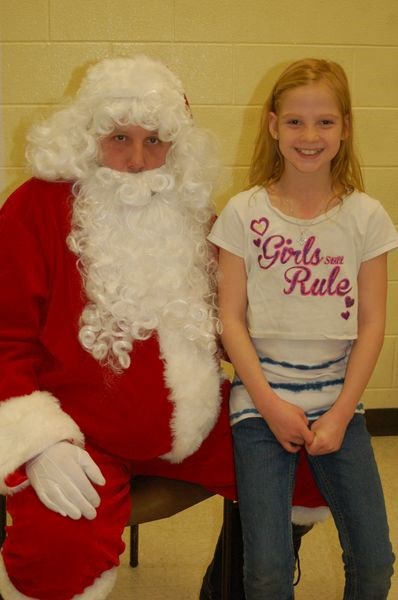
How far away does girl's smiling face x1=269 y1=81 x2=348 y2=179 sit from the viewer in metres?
1.40

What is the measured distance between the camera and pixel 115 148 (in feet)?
4.90

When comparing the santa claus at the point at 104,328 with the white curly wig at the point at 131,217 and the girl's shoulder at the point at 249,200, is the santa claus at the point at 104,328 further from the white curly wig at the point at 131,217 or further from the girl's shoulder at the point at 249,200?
the girl's shoulder at the point at 249,200

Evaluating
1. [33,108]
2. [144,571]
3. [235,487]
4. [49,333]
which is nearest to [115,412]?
[49,333]

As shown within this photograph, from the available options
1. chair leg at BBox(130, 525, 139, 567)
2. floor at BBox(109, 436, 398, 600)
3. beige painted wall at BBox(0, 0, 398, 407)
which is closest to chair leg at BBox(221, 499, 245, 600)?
floor at BBox(109, 436, 398, 600)

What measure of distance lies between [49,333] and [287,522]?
59cm

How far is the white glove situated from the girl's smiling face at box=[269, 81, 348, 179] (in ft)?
2.32

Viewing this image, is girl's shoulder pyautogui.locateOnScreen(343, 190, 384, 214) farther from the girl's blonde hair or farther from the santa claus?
the santa claus

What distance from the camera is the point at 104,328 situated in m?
1.43

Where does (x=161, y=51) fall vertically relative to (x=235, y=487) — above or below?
above

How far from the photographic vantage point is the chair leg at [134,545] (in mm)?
1953

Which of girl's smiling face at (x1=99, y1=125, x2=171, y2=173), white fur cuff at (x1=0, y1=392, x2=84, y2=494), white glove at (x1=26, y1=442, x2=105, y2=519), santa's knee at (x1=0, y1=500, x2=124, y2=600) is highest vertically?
girl's smiling face at (x1=99, y1=125, x2=171, y2=173)

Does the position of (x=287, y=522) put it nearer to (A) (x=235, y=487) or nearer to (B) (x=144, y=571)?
(A) (x=235, y=487)

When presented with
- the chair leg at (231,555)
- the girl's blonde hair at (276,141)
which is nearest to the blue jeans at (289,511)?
the chair leg at (231,555)

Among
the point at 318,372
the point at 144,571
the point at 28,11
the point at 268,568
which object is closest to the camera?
the point at 268,568
